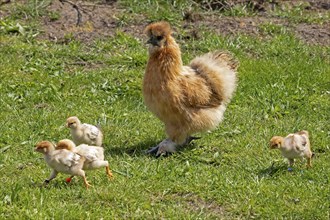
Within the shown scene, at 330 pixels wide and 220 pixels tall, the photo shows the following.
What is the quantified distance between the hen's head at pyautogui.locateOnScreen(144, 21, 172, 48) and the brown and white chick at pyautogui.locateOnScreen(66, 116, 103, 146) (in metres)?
1.10

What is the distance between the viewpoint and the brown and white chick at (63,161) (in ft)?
23.6

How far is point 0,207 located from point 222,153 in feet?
8.42

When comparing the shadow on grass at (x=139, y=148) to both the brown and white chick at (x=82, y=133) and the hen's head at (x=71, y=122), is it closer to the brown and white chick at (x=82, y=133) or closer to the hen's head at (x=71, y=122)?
the brown and white chick at (x=82, y=133)

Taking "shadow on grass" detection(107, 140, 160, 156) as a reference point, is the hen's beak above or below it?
above

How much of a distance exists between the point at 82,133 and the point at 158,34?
127cm

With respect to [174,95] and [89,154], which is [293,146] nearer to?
[174,95]

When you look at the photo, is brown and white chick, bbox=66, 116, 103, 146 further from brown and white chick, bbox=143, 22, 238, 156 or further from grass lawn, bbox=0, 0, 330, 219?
brown and white chick, bbox=143, 22, 238, 156

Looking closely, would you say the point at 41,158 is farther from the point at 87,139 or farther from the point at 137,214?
the point at 137,214

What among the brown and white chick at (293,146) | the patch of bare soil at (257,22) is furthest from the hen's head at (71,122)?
the patch of bare soil at (257,22)

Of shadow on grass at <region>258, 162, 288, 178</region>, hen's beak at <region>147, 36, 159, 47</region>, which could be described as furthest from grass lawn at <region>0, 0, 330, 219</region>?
hen's beak at <region>147, 36, 159, 47</region>

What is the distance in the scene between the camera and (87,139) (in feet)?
27.2

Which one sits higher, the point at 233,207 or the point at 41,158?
the point at 233,207

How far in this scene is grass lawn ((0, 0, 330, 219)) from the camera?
7121 mm

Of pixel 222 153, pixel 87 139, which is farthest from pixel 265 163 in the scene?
pixel 87 139
